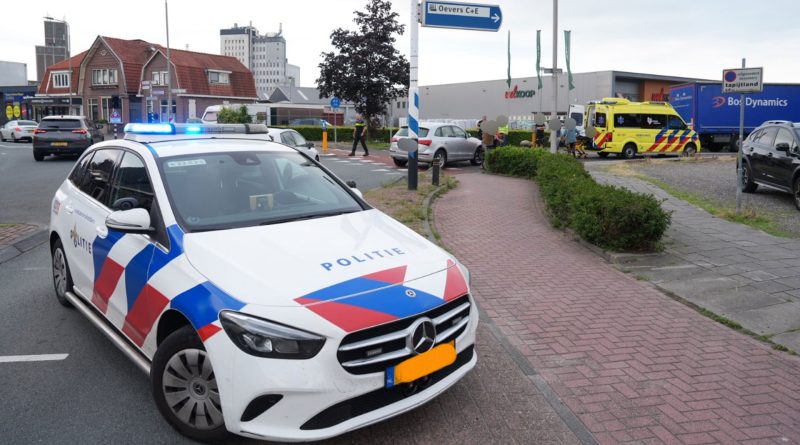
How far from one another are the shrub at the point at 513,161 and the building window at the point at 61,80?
188ft

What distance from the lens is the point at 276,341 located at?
301cm

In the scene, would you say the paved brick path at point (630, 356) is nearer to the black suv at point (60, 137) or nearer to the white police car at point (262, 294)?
the white police car at point (262, 294)

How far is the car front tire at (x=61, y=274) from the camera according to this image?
540 centimetres

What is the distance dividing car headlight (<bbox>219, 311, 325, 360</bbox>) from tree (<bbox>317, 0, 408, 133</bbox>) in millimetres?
37391

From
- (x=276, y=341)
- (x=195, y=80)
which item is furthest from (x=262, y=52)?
(x=276, y=341)

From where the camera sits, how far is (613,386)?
4.28m

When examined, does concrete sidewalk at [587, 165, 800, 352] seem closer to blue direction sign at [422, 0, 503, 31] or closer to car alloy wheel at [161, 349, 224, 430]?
car alloy wheel at [161, 349, 224, 430]

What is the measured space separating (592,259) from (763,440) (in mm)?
4591

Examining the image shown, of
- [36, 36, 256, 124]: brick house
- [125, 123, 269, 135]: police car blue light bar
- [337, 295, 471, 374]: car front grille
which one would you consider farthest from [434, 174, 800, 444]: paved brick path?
[36, 36, 256, 124]: brick house

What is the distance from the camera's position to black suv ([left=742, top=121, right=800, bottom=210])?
1151 centimetres

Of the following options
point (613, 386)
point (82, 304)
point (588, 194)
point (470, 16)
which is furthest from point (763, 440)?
point (470, 16)

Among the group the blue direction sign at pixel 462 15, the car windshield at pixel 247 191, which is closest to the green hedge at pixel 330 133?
the blue direction sign at pixel 462 15

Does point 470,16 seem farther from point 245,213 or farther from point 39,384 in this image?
point 39,384

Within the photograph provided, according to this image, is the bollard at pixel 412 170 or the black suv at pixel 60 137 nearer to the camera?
the bollard at pixel 412 170
